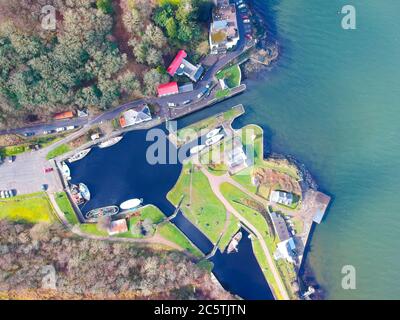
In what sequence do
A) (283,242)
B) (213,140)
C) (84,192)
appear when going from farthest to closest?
(213,140), (84,192), (283,242)

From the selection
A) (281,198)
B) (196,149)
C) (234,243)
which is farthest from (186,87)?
(234,243)

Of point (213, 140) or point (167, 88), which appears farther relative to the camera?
point (167, 88)

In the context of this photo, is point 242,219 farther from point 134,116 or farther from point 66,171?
point 66,171

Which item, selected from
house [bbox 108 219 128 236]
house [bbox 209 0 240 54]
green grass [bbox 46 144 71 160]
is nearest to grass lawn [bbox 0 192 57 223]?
green grass [bbox 46 144 71 160]

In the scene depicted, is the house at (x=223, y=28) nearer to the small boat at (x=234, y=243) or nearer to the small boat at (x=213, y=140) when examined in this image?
the small boat at (x=213, y=140)

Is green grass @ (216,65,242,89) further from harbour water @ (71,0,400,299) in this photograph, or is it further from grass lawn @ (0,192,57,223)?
grass lawn @ (0,192,57,223)

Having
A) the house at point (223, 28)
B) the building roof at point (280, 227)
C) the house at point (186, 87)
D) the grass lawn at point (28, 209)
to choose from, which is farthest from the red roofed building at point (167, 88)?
the building roof at point (280, 227)

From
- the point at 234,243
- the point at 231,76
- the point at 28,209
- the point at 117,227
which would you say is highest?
the point at 231,76
